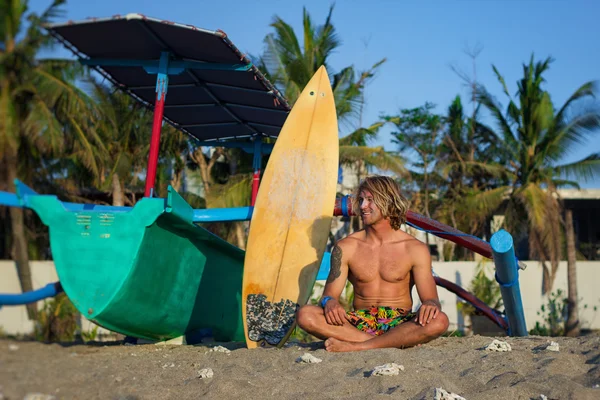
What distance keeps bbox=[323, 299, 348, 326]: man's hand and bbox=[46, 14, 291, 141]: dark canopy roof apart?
2.02 m

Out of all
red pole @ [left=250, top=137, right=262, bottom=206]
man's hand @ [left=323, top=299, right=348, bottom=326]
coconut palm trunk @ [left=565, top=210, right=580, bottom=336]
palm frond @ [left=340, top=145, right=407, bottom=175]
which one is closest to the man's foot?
man's hand @ [left=323, top=299, right=348, bottom=326]

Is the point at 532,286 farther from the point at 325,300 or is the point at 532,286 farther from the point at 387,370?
the point at 387,370

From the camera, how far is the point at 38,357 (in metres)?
1.00

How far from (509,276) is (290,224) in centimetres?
168

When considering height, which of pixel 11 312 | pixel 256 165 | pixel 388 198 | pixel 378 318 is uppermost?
pixel 256 165

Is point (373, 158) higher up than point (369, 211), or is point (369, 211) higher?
point (373, 158)

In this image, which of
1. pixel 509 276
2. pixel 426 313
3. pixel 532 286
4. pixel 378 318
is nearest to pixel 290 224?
pixel 378 318

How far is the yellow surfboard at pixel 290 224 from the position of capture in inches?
170

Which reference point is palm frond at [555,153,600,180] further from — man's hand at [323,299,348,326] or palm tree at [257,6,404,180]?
man's hand at [323,299,348,326]

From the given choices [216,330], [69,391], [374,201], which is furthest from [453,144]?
[69,391]

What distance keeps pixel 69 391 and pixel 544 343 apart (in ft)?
10.5

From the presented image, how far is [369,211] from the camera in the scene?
152 inches

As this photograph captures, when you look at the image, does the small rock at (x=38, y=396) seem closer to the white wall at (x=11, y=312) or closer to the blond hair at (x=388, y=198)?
the white wall at (x=11, y=312)

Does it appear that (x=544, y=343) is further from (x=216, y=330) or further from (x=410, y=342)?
(x=216, y=330)
